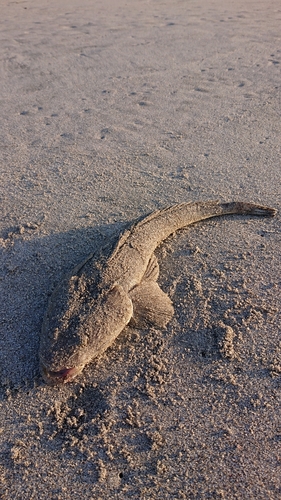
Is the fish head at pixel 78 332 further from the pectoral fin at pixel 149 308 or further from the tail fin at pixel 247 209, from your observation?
the tail fin at pixel 247 209

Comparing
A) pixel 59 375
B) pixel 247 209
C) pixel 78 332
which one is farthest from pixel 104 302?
pixel 247 209

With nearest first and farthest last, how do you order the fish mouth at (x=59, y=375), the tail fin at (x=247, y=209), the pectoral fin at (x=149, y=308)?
1. the fish mouth at (x=59, y=375)
2. the pectoral fin at (x=149, y=308)
3. the tail fin at (x=247, y=209)

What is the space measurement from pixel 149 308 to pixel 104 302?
426 mm

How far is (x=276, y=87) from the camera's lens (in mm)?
7188

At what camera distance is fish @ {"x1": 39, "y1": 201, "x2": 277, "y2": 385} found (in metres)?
2.84

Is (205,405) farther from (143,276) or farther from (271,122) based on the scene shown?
(271,122)

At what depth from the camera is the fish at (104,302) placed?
9.33 feet

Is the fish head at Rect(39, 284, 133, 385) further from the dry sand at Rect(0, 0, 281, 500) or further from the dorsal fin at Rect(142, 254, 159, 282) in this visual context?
the dorsal fin at Rect(142, 254, 159, 282)

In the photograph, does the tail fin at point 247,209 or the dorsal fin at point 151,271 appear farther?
the tail fin at point 247,209

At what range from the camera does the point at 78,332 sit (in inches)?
114

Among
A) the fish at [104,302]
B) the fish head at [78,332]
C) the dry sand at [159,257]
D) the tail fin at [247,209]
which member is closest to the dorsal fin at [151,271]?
the fish at [104,302]

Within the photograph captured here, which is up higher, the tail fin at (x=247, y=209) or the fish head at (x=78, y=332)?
the tail fin at (x=247, y=209)

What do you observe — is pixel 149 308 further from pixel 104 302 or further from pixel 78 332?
pixel 78 332

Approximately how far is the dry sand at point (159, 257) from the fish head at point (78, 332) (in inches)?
6.2
